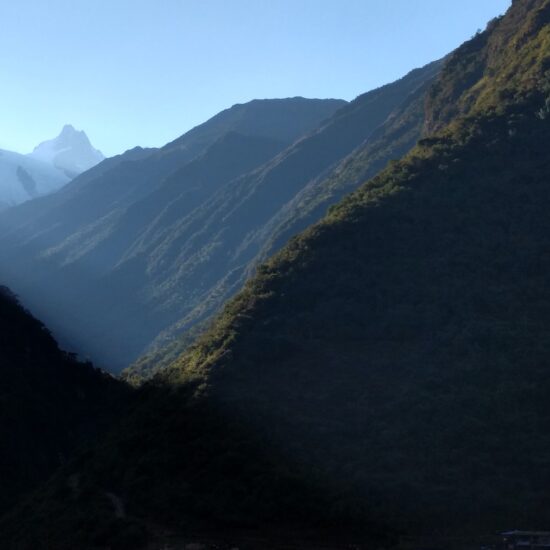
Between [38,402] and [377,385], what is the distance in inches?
664

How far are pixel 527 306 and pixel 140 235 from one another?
67.3 m

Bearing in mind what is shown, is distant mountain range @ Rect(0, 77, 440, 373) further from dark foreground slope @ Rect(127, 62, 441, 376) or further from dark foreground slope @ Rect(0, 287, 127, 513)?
dark foreground slope @ Rect(0, 287, 127, 513)

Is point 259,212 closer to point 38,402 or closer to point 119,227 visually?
point 119,227

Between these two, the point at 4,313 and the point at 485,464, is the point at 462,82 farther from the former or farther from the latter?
the point at 485,464

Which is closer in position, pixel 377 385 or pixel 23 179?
pixel 377 385

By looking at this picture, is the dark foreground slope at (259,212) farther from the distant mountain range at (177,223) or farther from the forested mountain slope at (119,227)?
the forested mountain slope at (119,227)

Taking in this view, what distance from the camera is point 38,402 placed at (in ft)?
137

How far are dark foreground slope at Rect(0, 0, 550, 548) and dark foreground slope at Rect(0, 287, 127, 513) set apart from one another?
14.6ft

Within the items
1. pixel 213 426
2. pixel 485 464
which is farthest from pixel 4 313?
pixel 485 464

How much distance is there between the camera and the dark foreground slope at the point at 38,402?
37.3 metres

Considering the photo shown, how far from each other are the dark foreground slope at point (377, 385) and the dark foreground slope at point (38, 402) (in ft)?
14.6

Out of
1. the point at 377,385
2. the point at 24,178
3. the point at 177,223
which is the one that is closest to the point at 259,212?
the point at 177,223

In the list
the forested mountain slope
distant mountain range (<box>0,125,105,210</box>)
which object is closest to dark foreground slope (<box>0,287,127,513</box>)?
the forested mountain slope

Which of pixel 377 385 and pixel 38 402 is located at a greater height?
pixel 38 402
